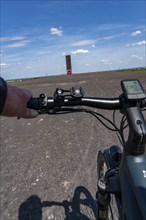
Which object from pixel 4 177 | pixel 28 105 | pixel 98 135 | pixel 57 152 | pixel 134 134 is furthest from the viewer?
pixel 98 135

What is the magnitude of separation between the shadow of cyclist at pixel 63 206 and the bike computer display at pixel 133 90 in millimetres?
2155

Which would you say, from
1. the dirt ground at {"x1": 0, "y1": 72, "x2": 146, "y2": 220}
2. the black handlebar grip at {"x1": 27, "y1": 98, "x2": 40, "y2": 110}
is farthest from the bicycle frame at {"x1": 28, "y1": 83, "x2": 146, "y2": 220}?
the dirt ground at {"x1": 0, "y1": 72, "x2": 146, "y2": 220}

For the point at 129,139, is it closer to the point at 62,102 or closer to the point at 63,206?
the point at 62,102

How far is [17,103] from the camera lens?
56.7 inches

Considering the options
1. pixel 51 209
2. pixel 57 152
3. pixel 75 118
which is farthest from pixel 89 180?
pixel 75 118

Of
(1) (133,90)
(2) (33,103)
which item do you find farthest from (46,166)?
(1) (133,90)

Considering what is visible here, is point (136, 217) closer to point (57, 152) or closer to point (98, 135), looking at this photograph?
point (57, 152)

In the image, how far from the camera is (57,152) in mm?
5059

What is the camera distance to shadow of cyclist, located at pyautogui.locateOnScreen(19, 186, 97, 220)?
122 inches

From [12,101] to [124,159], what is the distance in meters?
0.81

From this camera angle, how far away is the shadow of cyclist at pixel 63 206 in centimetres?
310

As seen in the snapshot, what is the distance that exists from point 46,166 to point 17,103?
Answer: 125 inches

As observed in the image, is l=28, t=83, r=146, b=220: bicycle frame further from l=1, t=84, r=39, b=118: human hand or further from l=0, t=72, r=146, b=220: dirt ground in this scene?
l=0, t=72, r=146, b=220: dirt ground

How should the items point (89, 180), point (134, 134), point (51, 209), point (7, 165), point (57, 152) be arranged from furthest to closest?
1. point (57, 152)
2. point (7, 165)
3. point (89, 180)
4. point (51, 209)
5. point (134, 134)
